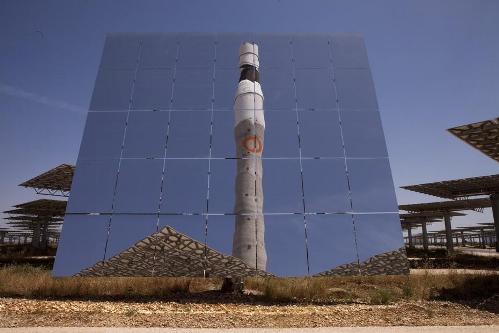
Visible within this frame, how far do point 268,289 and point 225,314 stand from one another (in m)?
3.15

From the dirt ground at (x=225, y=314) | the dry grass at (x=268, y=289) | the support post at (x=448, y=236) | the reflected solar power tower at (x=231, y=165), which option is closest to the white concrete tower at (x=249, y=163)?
the reflected solar power tower at (x=231, y=165)

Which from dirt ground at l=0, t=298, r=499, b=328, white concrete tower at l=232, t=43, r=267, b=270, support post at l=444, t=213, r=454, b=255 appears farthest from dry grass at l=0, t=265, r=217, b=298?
support post at l=444, t=213, r=454, b=255

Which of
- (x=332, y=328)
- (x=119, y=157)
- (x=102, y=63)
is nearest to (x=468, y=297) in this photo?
(x=332, y=328)

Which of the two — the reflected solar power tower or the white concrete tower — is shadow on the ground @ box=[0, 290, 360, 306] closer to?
the reflected solar power tower

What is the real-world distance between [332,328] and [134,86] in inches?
496

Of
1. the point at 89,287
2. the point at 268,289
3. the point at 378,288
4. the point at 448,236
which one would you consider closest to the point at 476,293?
the point at 378,288

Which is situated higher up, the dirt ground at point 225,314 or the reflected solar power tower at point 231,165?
the reflected solar power tower at point 231,165

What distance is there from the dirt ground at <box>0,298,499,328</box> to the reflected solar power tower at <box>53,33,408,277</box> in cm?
118

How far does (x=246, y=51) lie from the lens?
52.0ft

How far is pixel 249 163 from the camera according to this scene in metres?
13.4

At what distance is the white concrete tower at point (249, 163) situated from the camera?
12195 mm

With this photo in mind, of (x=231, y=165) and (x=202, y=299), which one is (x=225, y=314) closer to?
(x=202, y=299)

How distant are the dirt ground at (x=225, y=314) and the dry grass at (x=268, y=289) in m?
1.14

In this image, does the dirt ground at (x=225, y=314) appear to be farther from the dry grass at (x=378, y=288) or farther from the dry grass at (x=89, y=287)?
the dry grass at (x=89, y=287)
